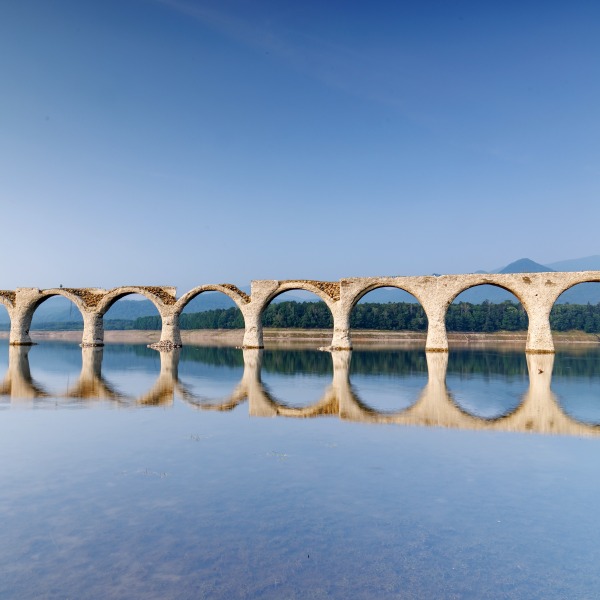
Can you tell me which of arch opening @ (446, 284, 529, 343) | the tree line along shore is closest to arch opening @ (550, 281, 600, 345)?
the tree line along shore

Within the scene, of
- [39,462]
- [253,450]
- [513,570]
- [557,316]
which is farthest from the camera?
[557,316]

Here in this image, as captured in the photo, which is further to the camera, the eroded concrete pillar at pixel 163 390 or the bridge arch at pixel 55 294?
the bridge arch at pixel 55 294

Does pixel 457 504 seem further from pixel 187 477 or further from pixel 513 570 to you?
pixel 187 477

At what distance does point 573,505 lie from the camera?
6.75 m

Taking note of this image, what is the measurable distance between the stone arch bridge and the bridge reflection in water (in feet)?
45.0

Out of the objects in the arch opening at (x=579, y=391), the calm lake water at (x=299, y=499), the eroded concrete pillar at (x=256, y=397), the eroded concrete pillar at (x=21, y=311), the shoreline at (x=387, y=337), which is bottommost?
the shoreline at (x=387, y=337)

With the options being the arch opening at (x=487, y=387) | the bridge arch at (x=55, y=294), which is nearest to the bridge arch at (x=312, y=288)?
the arch opening at (x=487, y=387)

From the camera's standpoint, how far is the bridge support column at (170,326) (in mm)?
42675

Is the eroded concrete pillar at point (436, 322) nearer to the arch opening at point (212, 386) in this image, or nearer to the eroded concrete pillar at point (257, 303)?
the eroded concrete pillar at point (257, 303)

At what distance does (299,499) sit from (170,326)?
3792 centimetres

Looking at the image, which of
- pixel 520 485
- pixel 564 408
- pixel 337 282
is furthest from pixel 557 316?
pixel 520 485

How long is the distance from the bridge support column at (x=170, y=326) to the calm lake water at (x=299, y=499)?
28.1m

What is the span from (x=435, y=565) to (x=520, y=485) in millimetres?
2934

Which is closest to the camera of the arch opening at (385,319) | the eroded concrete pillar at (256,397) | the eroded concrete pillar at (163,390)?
the eroded concrete pillar at (256,397)
